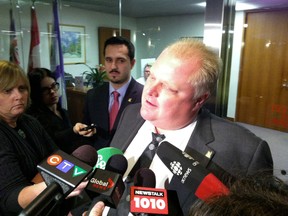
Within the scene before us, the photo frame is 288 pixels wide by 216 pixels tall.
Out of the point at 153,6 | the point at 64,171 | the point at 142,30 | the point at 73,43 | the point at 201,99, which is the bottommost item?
the point at 64,171

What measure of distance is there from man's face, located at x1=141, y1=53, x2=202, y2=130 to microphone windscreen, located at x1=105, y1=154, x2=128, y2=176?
20cm

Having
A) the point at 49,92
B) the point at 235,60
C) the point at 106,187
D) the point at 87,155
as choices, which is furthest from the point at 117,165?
the point at 235,60

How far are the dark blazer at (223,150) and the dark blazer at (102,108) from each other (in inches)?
37.4

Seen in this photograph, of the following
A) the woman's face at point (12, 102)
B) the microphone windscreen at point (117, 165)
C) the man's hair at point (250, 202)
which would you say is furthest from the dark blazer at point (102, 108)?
the man's hair at point (250, 202)

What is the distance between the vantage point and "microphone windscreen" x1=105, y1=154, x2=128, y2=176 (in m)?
0.90

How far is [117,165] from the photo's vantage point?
909mm

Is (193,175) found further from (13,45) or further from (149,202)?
(13,45)

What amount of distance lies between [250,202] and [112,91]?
63.9 inches

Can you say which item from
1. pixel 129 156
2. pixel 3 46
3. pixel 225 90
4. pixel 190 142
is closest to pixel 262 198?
pixel 190 142

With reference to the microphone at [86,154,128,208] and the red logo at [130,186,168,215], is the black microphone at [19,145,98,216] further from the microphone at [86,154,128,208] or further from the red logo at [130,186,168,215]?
the red logo at [130,186,168,215]

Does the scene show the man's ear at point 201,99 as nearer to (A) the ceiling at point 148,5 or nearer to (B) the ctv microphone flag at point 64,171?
(B) the ctv microphone flag at point 64,171

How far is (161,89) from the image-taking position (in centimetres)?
96

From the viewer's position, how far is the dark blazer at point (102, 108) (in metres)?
1.88

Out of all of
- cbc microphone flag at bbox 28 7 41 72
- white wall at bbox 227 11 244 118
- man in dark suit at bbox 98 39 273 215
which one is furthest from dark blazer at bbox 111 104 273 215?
cbc microphone flag at bbox 28 7 41 72
